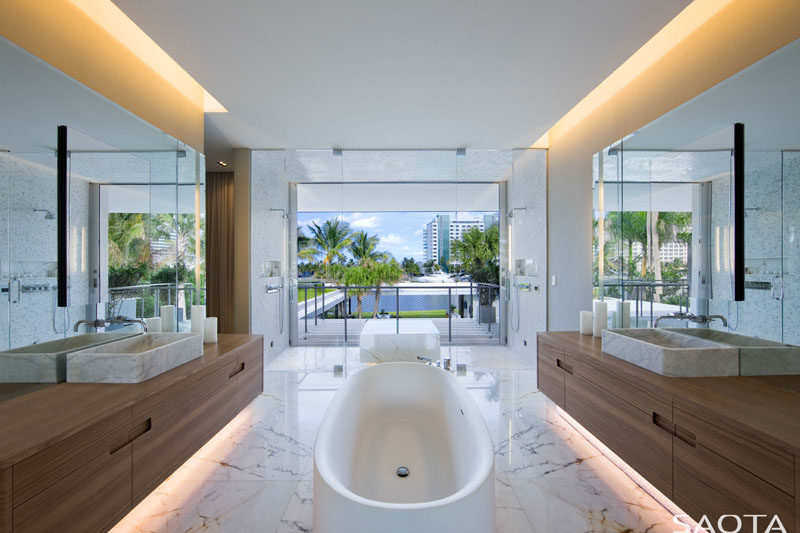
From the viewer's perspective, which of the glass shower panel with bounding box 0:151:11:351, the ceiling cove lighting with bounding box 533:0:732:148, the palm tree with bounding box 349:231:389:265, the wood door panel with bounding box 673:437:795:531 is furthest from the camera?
the palm tree with bounding box 349:231:389:265

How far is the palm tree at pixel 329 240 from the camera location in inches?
161

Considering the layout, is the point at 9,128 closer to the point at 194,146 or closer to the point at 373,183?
the point at 194,146

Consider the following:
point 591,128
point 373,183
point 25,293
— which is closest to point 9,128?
point 25,293

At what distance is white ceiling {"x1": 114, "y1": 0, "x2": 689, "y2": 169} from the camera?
1905 mm

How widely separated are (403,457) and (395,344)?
182 cm

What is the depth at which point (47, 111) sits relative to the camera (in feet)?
5.73

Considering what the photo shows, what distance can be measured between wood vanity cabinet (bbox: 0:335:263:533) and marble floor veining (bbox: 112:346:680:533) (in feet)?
1.04

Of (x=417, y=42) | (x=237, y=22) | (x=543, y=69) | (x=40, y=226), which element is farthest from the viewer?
(x=543, y=69)

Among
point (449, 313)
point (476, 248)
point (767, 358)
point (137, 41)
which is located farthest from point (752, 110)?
point (137, 41)

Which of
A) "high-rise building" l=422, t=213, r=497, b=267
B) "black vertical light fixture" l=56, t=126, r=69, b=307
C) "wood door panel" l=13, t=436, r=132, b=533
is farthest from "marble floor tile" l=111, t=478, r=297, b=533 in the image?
"high-rise building" l=422, t=213, r=497, b=267

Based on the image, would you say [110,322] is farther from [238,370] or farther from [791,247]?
[791,247]

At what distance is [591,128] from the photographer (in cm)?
328

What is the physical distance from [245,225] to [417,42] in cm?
286

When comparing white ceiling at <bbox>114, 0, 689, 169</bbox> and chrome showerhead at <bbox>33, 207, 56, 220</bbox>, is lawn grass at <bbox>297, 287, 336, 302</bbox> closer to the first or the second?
white ceiling at <bbox>114, 0, 689, 169</bbox>
